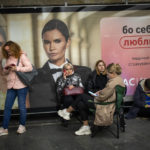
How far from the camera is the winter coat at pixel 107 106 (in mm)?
4000

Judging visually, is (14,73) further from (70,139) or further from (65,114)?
(70,139)

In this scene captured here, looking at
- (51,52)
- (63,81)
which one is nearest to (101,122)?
(63,81)

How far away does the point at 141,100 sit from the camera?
17.0 ft

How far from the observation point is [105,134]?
437 centimetres

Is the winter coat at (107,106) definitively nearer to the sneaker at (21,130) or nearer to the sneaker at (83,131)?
the sneaker at (83,131)

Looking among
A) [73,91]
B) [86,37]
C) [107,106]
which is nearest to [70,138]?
[107,106]

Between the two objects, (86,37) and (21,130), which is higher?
(86,37)

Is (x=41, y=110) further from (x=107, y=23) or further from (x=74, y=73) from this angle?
(x=107, y=23)

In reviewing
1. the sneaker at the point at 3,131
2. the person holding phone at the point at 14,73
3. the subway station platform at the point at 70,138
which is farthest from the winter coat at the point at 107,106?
the sneaker at the point at 3,131

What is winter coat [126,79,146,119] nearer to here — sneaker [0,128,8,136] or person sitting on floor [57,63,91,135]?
person sitting on floor [57,63,91,135]

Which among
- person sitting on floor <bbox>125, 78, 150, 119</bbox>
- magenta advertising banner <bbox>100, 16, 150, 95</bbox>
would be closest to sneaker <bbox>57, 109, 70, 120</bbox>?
person sitting on floor <bbox>125, 78, 150, 119</bbox>

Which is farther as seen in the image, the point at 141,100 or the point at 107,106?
the point at 141,100

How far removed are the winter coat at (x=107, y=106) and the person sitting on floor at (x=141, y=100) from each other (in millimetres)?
1315

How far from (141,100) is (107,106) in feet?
4.77
